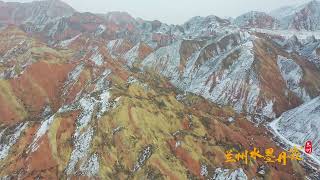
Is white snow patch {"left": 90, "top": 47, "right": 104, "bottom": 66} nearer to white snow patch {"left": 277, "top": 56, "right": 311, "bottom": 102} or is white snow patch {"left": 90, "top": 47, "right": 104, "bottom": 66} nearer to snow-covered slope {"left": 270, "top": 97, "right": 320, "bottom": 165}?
snow-covered slope {"left": 270, "top": 97, "right": 320, "bottom": 165}

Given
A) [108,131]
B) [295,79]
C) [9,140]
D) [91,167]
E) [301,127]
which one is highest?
[108,131]

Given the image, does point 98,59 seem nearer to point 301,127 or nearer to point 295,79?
point 301,127

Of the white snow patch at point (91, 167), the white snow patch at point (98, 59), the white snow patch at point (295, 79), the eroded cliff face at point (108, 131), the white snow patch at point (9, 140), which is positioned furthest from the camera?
the white snow patch at point (295, 79)

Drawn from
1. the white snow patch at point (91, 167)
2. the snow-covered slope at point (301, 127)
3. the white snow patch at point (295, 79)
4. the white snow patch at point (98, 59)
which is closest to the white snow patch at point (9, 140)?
the white snow patch at point (91, 167)

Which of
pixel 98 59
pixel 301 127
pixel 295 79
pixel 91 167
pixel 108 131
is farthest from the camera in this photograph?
pixel 295 79

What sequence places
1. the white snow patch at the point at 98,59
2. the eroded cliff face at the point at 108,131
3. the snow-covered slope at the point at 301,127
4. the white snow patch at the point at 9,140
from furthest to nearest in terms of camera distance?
the white snow patch at the point at 98,59 → the snow-covered slope at the point at 301,127 → the white snow patch at the point at 9,140 → the eroded cliff face at the point at 108,131

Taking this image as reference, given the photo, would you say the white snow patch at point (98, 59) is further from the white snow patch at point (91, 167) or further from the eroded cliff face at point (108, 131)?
the white snow patch at point (91, 167)

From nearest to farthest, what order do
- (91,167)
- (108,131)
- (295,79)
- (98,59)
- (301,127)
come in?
(91,167)
(108,131)
(301,127)
(98,59)
(295,79)

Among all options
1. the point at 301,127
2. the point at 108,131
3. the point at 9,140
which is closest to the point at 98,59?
the point at 9,140

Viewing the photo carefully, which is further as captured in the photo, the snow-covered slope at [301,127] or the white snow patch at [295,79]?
the white snow patch at [295,79]

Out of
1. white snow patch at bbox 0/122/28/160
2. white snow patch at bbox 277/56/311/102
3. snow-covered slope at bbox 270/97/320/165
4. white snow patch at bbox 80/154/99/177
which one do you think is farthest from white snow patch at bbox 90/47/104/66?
white snow patch at bbox 277/56/311/102

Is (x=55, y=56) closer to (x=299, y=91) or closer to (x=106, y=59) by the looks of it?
(x=106, y=59)
